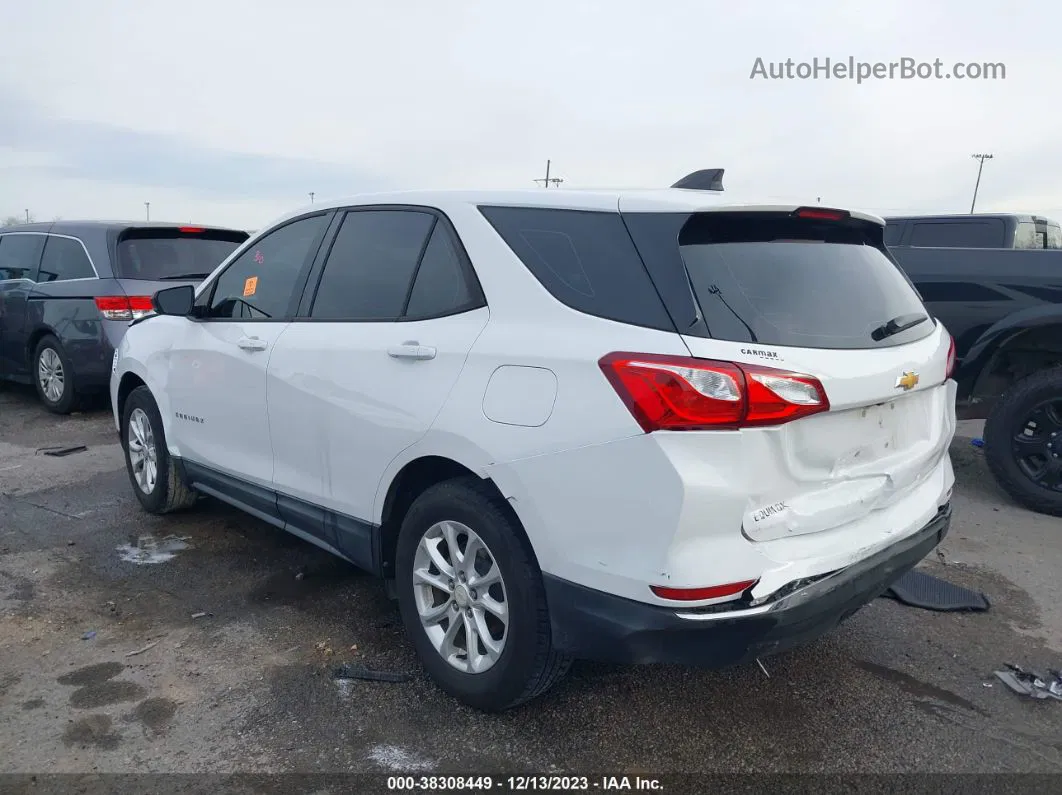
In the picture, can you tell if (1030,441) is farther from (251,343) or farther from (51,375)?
(51,375)

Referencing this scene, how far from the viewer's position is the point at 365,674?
312cm

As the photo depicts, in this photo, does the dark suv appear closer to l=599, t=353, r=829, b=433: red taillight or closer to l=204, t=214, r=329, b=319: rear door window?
l=204, t=214, r=329, b=319: rear door window

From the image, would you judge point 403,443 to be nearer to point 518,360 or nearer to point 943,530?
point 518,360

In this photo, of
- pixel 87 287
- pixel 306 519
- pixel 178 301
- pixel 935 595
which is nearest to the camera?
pixel 306 519

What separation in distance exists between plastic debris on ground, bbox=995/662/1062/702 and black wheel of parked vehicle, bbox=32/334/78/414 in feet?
25.2

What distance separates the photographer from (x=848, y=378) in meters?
2.40

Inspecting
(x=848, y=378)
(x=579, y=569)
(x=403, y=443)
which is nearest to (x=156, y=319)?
(x=403, y=443)

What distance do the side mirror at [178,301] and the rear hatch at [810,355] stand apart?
9.01ft

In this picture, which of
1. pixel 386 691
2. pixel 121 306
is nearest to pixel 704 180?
pixel 386 691

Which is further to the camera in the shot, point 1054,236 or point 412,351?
point 1054,236

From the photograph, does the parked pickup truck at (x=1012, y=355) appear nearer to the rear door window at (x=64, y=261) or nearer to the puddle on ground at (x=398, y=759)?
the puddle on ground at (x=398, y=759)

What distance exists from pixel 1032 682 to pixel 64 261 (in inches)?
327

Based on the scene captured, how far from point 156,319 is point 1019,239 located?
714cm

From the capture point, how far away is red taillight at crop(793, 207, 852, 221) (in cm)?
265
